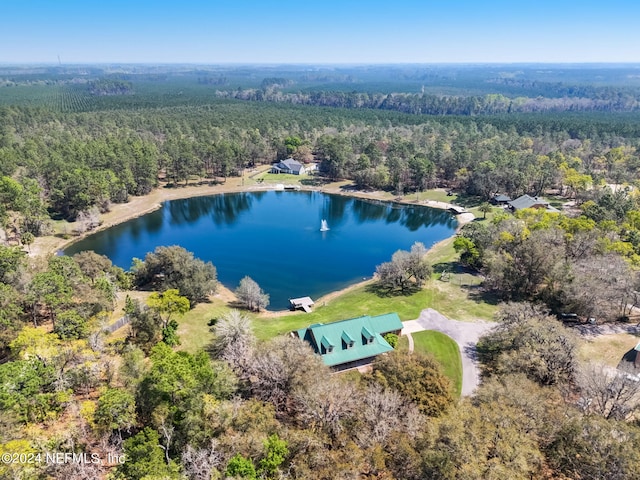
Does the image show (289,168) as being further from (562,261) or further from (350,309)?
(562,261)

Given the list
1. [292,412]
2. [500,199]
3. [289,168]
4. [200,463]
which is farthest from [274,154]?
[200,463]

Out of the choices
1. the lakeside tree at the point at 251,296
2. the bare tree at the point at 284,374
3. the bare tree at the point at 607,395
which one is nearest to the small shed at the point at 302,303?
the lakeside tree at the point at 251,296

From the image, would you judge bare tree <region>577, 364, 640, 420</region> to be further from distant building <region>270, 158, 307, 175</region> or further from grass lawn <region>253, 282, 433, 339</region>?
distant building <region>270, 158, 307, 175</region>

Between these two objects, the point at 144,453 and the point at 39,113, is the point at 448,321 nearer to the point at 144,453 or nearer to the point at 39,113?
the point at 144,453

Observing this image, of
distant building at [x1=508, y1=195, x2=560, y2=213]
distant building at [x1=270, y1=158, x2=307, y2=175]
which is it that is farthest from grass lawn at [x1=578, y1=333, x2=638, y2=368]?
distant building at [x1=270, y1=158, x2=307, y2=175]

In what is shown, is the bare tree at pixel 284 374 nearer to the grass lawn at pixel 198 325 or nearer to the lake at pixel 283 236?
the grass lawn at pixel 198 325
